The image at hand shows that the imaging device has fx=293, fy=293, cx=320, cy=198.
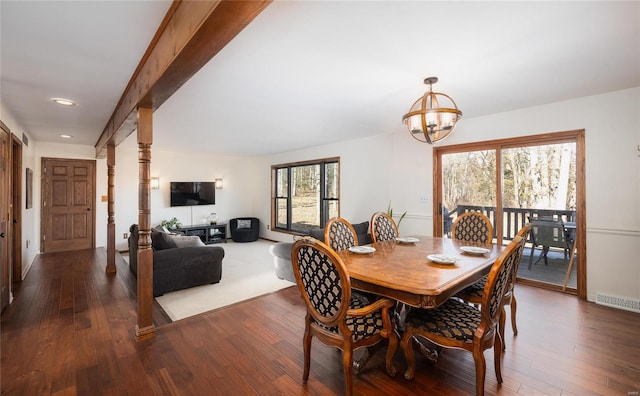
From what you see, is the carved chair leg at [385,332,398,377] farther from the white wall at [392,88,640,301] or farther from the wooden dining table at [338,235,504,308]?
the white wall at [392,88,640,301]

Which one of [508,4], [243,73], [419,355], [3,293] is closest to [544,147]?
[508,4]

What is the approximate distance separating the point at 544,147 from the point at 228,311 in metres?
4.38

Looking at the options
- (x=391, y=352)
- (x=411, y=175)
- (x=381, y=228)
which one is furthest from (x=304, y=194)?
(x=391, y=352)

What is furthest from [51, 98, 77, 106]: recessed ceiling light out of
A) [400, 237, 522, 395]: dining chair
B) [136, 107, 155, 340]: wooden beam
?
[400, 237, 522, 395]: dining chair

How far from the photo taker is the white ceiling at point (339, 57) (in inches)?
68.2

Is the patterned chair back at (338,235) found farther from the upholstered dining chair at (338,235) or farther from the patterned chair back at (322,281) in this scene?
the patterned chair back at (322,281)

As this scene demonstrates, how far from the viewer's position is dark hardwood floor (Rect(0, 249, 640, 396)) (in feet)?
6.36

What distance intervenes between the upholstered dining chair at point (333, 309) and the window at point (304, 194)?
452cm

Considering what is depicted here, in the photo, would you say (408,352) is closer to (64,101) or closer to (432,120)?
(432,120)

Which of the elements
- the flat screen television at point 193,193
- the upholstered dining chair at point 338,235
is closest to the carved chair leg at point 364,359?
the upholstered dining chair at point 338,235

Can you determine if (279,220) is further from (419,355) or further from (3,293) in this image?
(419,355)

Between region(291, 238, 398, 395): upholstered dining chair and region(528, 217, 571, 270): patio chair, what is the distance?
318 cm

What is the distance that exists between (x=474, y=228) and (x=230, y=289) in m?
3.23

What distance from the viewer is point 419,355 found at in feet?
7.61
